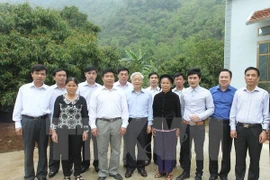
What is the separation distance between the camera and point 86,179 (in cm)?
362

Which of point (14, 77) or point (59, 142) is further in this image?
point (14, 77)

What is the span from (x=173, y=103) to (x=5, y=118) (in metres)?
7.27

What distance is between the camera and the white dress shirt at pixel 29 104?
3301mm

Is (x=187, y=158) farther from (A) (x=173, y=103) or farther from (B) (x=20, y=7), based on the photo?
(B) (x=20, y=7)

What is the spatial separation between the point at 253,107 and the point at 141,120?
1584 mm

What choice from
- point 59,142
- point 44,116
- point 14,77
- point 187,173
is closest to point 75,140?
point 59,142

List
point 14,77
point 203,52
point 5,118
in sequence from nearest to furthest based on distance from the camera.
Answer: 1. point 14,77
2. point 5,118
3. point 203,52

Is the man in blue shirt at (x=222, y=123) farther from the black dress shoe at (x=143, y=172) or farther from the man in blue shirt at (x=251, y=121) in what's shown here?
the black dress shoe at (x=143, y=172)

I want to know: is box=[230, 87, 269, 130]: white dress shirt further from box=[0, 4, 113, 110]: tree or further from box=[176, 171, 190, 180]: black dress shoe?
box=[0, 4, 113, 110]: tree

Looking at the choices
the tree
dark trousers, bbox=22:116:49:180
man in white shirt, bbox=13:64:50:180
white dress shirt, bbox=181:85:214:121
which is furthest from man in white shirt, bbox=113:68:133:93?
the tree

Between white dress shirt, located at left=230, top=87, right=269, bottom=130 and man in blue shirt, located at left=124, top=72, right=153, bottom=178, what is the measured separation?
1299 millimetres

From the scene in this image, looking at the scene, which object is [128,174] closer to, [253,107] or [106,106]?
[106,106]

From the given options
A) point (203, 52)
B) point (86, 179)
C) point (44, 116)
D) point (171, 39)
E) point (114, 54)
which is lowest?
point (86, 179)

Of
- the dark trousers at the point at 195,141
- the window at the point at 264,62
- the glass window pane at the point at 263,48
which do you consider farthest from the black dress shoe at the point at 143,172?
the glass window pane at the point at 263,48
